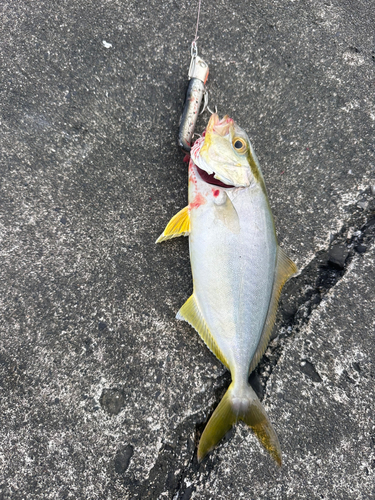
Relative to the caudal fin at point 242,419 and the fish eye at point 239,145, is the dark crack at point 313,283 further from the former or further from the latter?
the fish eye at point 239,145

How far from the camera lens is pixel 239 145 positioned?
5.79ft

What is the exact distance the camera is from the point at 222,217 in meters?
1.71

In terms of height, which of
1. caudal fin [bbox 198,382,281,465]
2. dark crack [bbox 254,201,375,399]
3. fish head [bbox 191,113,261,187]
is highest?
fish head [bbox 191,113,261,187]

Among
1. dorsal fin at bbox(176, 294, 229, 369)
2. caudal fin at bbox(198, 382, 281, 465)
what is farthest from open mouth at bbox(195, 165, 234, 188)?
caudal fin at bbox(198, 382, 281, 465)

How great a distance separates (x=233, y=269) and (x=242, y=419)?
2.65ft

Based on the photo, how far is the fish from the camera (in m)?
1.61

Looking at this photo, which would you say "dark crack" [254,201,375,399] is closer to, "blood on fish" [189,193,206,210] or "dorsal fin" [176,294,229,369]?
"dorsal fin" [176,294,229,369]

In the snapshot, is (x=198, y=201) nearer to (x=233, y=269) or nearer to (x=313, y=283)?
(x=233, y=269)

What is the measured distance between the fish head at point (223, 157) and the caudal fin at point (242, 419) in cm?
118

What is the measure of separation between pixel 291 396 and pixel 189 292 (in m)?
0.85

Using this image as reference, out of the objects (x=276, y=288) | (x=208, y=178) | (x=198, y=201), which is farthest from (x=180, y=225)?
(x=276, y=288)

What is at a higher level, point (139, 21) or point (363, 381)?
point (139, 21)

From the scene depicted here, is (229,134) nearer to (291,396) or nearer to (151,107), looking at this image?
(151,107)

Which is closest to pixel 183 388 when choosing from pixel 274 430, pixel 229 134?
pixel 274 430
